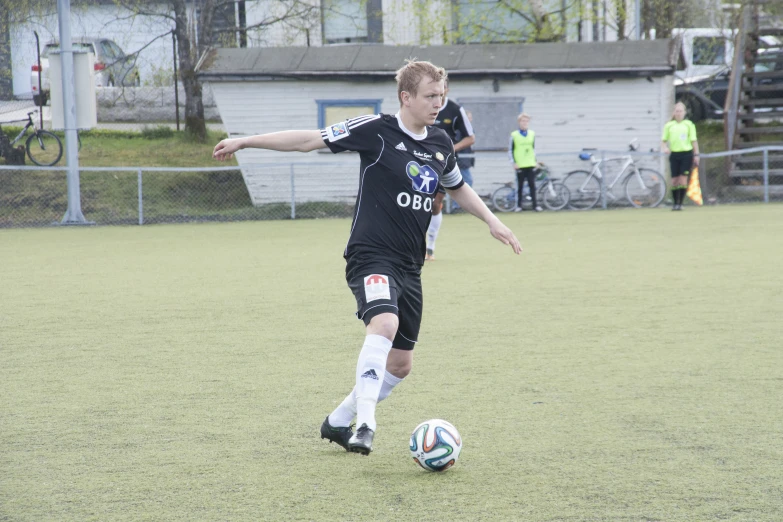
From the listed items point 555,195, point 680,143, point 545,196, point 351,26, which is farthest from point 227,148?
point 351,26

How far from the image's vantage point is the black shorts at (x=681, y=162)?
19172 millimetres

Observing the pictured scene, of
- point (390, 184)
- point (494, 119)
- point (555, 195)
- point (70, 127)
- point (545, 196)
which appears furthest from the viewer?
point (494, 119)

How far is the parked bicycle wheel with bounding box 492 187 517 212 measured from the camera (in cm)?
2169

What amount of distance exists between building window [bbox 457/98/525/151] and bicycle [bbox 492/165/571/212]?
4.09ft

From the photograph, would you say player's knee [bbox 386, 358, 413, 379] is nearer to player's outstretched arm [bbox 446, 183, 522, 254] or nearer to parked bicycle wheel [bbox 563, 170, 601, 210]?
player's outstretched arm [bbox 446, 183, 522, 254]

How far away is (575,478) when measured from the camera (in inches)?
157

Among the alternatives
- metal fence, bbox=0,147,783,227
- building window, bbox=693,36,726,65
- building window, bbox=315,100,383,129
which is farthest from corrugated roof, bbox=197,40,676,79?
building window, bbox=693,36,726,65

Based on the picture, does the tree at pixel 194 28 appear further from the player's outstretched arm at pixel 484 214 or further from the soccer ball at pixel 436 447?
the soccer ball at pixel 436 447

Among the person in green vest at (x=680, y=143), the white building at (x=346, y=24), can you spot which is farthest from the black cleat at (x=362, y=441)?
the white building at (x=346, y=24)

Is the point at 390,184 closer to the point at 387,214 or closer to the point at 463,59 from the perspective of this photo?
the point at 387,214

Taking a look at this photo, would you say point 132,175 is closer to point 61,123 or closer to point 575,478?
point 61,123

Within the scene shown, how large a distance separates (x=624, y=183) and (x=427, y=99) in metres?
18.1

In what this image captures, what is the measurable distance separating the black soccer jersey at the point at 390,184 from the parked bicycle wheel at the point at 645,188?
695 inches

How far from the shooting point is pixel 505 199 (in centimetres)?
2169
